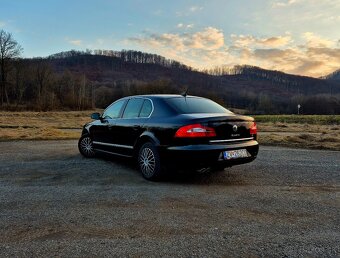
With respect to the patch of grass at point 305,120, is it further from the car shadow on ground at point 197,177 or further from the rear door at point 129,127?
the rear door at point 129,127

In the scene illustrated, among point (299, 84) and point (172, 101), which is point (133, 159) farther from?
point (299, 84)

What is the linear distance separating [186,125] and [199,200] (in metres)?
1.32

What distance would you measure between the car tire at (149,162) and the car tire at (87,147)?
256cm

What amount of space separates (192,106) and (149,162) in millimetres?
1312

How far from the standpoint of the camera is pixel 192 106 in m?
6.48

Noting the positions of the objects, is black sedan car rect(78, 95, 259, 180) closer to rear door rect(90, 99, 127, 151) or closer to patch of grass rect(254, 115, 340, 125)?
rear door rect(90, 99, 127, 151)

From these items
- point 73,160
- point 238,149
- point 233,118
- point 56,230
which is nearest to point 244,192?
point 238,149

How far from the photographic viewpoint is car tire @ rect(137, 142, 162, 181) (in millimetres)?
6035

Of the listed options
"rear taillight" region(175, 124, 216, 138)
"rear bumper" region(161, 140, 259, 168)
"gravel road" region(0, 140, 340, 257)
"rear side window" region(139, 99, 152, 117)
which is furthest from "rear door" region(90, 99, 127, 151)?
"rear taillight" region(175, 124, 216, 138)

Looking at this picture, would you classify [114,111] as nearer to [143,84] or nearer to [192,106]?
[192,106]

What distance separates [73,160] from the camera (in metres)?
8.34

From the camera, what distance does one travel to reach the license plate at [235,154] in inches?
228

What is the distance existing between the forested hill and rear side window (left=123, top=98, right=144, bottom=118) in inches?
2317

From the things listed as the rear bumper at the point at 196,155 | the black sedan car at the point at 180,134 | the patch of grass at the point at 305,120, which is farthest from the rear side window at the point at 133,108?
the patch of grass at the point at 305,120
